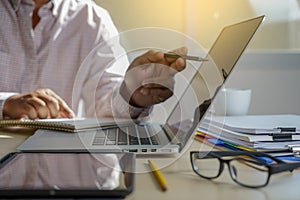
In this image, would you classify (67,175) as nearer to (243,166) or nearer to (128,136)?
(243,166)

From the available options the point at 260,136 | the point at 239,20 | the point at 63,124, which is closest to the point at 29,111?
the point at 63,124

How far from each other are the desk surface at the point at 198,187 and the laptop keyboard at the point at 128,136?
13 cm

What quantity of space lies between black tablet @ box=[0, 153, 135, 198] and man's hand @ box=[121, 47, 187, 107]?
0.82 feet

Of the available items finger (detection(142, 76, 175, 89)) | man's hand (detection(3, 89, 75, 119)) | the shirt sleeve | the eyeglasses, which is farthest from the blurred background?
the eyeglasses

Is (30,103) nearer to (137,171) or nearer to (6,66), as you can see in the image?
(6,66)

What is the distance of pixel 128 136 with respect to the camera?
78 centimetres

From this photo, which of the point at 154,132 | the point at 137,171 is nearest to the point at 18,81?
the point at 154,132

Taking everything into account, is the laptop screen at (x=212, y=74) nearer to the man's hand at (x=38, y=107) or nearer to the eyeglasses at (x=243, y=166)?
the eyeglasses at (x=243, y=166)

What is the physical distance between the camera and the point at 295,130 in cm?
71

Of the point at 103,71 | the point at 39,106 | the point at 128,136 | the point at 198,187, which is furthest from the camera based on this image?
the point at 103,71

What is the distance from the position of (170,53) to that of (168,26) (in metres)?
1.03

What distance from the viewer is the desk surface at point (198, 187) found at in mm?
420

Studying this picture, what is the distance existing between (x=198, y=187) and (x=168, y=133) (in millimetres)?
349

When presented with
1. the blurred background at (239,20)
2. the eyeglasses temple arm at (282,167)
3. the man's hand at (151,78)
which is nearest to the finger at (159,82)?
the man's hand at (151,78)
